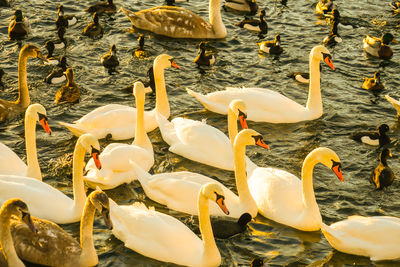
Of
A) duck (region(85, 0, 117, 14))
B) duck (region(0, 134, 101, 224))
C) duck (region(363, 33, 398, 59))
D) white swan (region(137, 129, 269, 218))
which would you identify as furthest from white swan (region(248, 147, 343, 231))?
duck (region(85, 0, 117, 14))

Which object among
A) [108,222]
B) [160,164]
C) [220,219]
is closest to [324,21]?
[160,164]

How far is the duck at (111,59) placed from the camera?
17.5 meters

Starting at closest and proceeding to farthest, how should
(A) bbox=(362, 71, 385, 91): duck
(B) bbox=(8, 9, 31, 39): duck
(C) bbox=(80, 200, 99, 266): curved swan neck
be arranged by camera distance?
(C) bbox=(80, 200, 99, 266): curved swan neck
(A) bbox=(362, 71, 385, 91): duck
(B) bbox=(8, 9, 31, 39): duck

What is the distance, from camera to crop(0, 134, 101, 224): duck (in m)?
11.4

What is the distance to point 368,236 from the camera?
1115 cm

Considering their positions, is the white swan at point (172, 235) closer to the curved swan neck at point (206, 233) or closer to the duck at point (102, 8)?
the curved swan neck at point (206, 233)

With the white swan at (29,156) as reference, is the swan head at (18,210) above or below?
above

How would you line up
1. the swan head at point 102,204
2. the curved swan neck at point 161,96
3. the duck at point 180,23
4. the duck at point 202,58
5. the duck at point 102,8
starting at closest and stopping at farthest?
the swan head at point 102,204 → the curved swan neck at point 161,96 → the duck at point 202,58 → the duck at point 180,23 → the duck at point 102,8

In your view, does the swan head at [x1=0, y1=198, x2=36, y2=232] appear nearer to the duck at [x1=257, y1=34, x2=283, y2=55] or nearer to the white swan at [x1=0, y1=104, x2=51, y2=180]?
the white swan at [x1=0, y1=104, x2=51, y2=180]

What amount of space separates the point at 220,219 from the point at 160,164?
253 centimetres

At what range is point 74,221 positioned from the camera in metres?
11.7

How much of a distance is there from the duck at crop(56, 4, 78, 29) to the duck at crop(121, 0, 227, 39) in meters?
1.40

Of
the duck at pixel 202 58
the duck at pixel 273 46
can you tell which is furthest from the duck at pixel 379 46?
the duck at pixel 202 58

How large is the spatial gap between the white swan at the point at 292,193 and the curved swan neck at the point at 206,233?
1727mm
